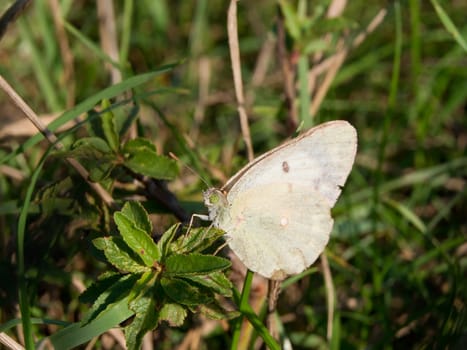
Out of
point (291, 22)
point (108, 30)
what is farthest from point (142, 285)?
point (108, 30)

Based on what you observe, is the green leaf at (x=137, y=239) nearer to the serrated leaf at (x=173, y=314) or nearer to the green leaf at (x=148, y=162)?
the serrated leaf at (x=173, y=314)

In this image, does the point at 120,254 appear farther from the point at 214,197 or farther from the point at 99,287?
the point at 214,197

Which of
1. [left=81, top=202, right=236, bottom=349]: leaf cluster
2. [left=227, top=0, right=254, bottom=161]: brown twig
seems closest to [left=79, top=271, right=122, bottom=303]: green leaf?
[left=81, top=202, right=236, bottom=349]: leaf cluster

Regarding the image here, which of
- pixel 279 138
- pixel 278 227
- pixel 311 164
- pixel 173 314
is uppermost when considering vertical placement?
pixel 173 314

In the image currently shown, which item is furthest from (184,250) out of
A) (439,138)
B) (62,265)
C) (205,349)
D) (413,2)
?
(439,138)

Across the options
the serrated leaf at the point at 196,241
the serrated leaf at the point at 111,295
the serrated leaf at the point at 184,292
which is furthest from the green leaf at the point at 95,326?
the serrated leaf at the point at 196,241
